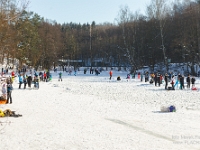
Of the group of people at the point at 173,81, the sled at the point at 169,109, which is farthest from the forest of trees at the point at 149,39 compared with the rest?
the sled at the point at 169,109

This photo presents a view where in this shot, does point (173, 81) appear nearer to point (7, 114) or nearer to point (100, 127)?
point (100, 127)

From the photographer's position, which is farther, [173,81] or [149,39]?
[149,39]

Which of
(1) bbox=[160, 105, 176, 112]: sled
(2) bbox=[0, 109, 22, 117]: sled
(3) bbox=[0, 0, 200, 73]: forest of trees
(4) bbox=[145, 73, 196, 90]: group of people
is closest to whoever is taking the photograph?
(2) bbox=[0, 109, 22, 117]: sled

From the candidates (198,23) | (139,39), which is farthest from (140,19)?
(198,23)

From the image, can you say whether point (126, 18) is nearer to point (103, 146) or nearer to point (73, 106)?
point (73, 106)

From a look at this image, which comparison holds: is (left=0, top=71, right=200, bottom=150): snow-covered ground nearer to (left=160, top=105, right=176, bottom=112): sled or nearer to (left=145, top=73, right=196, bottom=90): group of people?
(left=160, top=105, right=176, bottom=112): sled

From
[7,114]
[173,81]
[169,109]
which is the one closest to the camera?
[7,114]

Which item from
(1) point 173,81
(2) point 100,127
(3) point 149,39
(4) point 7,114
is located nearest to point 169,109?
(2) point 100,127

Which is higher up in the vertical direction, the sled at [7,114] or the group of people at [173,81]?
the group of people at [173,81]

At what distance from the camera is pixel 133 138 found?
9.17m

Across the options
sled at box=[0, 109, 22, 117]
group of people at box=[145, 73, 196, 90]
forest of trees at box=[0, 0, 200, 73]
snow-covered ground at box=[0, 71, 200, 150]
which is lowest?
snow-covered ground at box=[0, 71, 200, 150]

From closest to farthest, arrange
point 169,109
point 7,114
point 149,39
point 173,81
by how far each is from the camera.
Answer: point 7,114 < point 169,109 < point 173,81 < point 149,39

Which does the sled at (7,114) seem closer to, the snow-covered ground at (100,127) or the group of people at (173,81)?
the snow-covered ground at (100,127)

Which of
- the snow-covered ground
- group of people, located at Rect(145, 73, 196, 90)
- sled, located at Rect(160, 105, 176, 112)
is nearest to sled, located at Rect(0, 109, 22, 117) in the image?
the snow-covered ground
